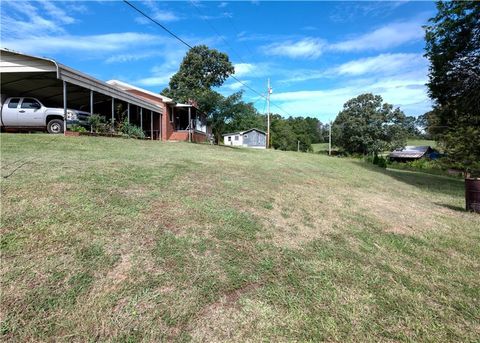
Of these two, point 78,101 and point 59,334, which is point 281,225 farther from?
point 78,101

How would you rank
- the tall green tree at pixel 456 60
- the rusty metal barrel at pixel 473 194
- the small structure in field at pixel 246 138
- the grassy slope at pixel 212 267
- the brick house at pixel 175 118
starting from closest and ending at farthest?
the grassy slope at pixel 212 267
the rusty metal barrel at pixel 473 194
the tall green tree at pixel 456 60
the brick house at pixel 175 118
the small structure in field at pixel 246 138

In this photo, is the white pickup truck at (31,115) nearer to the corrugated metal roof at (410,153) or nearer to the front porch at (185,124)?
the front porch at (185,124)

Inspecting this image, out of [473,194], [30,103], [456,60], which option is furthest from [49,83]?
[456,60]

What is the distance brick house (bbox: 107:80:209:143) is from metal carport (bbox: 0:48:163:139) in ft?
9.33

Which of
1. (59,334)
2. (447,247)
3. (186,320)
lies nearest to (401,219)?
(447,247)

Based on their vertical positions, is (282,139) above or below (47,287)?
above

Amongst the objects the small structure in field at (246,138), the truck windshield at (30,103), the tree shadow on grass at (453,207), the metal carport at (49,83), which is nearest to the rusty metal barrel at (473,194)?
the tree shadow on grass at (453,207)

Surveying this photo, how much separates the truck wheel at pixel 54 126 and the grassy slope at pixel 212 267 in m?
7.16

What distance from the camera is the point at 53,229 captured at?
10.4 ft

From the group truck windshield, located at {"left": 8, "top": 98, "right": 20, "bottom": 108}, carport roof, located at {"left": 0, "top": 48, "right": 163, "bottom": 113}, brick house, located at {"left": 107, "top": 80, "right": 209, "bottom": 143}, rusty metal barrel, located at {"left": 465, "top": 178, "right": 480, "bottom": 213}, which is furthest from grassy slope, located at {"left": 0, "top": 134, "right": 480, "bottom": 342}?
brick house, located at {"left": 107, "top": 80, "right": 209, "bottom": 143}

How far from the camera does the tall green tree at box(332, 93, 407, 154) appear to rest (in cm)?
4678

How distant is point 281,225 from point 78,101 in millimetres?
17256

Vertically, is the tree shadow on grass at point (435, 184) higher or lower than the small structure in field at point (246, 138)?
lower

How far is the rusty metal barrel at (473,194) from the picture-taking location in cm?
661
